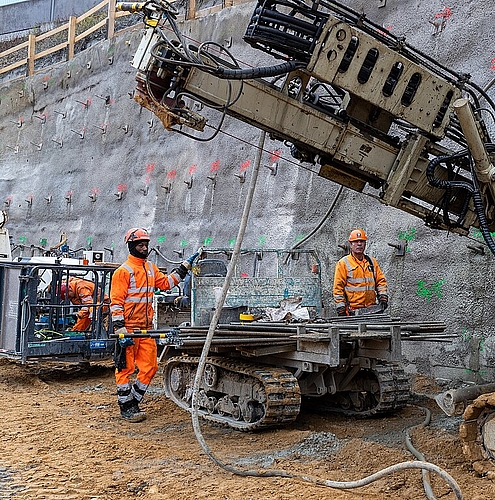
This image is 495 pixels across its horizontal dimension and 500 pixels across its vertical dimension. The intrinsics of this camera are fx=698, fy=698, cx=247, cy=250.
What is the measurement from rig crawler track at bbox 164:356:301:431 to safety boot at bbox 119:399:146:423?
490 mm

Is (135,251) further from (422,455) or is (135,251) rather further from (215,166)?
(215,166)

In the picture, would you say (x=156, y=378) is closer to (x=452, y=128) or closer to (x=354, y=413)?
(x=354, y=413)

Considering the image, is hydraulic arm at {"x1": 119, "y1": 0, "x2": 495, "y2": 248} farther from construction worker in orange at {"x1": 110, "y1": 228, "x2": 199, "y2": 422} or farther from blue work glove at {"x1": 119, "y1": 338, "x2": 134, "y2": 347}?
blue work glove at {"x1": 119, "y1": 338, "x2": 134, "y2": 347}

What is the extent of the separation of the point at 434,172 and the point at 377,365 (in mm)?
2508

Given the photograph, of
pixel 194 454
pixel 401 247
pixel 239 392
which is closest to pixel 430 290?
pixel 401 247

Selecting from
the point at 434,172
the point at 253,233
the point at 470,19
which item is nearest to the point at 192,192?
the point at 253,233

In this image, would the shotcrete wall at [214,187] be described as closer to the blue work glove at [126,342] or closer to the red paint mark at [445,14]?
the red paint mark at [445,14]

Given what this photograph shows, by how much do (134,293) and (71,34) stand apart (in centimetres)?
1614

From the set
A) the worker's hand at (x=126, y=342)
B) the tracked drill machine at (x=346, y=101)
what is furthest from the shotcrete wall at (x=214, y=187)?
the worker's hand at (x=126, y=342)

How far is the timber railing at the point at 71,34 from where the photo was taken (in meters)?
16.9

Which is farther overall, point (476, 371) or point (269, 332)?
point (476, 371)

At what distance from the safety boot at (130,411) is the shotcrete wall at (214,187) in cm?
389

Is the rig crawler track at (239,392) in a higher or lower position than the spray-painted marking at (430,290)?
lower

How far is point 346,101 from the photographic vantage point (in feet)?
19.2
